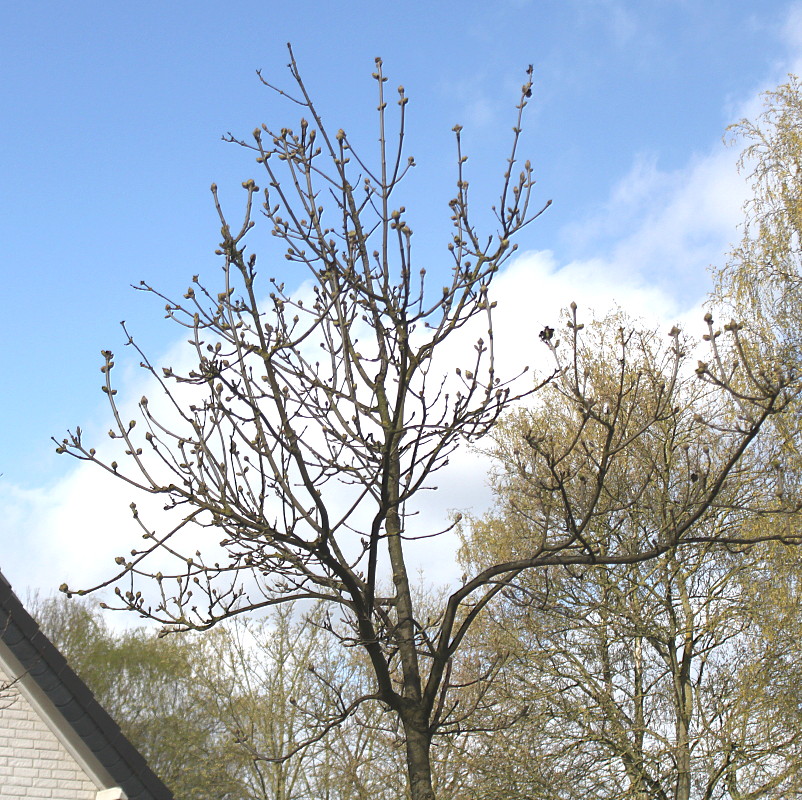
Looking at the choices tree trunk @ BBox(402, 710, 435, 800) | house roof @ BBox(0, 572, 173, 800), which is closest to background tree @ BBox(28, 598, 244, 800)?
house roof @ BBox(0, 572, 173, 800)

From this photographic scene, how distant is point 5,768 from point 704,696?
7.98 meters

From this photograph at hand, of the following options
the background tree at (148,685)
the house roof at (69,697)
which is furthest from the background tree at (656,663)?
the background tree at (148,685)

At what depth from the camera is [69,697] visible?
7488mm

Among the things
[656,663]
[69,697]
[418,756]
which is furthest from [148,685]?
[418,756]

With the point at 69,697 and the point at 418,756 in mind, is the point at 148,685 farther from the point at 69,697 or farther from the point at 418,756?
the point at 418,756

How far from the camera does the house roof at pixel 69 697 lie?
23.8ft

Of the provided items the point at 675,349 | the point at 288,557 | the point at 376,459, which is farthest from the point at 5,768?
the point at 675,349

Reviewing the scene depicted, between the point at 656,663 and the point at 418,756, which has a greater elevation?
the point at 656,663

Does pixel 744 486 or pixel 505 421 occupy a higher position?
pixel 505 421

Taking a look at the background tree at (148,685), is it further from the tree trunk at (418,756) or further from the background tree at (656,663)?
the tree trunk at (418,756)

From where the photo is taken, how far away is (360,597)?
14.9 feet

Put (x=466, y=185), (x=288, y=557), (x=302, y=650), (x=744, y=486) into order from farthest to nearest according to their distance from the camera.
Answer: (x=302, y=650), (x=744, y=486), (x=466, y=185), (x=288, y=557)

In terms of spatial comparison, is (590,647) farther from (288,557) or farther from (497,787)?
(288,557)

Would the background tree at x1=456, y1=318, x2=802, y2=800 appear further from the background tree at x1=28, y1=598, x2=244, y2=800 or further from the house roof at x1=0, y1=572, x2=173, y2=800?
the background tree at x1=28, y1=598, x2=244, y2=800
